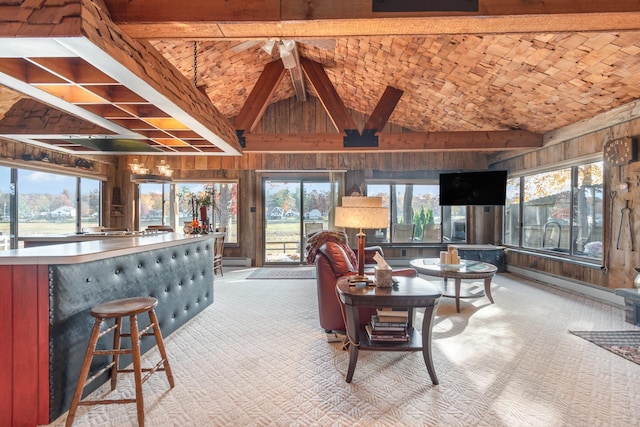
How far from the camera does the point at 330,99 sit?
4.99 meters

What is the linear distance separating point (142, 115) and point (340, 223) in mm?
2203

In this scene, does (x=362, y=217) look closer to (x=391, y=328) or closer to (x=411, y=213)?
(x=391, y=328)

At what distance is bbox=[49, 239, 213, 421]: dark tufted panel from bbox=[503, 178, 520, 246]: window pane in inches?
244

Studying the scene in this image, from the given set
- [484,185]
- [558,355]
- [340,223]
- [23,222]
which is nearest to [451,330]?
[558,355]

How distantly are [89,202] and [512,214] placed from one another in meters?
8.87

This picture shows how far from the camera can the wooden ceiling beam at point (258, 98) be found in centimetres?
499

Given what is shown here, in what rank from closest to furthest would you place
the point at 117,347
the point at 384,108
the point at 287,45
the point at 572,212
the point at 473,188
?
the point at 117,347
the point at 287,45
the point at 572,212
the point at 384,108
the point at 473,188

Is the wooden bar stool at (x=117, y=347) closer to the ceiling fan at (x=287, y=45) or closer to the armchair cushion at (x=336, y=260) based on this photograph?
the armchair cushion at (x=336, y=260)

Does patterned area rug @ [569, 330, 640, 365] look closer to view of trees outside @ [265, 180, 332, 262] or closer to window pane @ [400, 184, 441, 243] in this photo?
window pane @ [400, 184, 441, 243]

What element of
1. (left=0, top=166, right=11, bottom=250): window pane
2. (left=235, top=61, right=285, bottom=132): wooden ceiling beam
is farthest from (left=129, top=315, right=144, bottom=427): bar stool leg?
(left=0, top=166, right=11, bottom=250): window pane

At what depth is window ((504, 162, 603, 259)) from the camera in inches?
180

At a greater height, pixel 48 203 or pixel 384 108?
pixel 384 108

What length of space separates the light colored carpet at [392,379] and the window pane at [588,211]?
1.51m

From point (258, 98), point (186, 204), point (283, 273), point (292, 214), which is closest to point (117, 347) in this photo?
point (258, 98)
